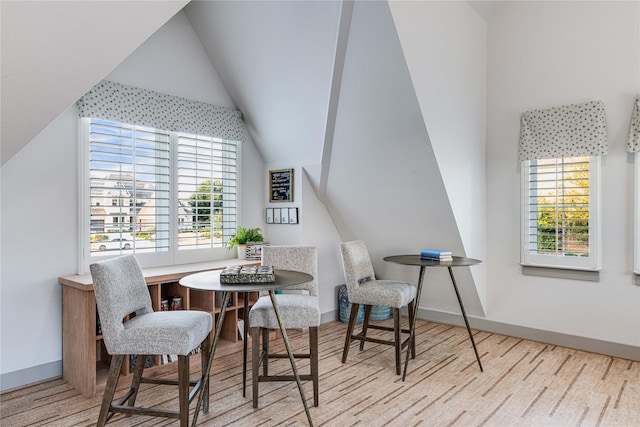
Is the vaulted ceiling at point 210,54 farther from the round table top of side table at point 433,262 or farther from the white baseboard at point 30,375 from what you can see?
the white baseboard at point 30,375

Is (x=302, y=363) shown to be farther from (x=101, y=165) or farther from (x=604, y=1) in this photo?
(x=604, y=1)

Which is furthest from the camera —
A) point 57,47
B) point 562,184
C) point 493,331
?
point 493,331

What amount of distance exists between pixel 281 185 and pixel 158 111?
1.37m

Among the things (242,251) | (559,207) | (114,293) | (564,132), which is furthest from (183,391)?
(564,132)

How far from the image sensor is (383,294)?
3.23 metres

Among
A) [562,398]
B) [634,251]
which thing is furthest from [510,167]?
[562,398]

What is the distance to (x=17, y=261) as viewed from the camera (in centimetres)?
285

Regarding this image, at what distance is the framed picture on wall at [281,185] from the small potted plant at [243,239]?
460 mm

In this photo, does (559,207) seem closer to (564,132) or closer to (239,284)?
(564,132)

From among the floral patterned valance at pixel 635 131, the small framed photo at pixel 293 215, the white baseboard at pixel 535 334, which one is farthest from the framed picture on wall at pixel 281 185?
the floral patterned valance at pixel 635 131

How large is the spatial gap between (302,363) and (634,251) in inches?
112

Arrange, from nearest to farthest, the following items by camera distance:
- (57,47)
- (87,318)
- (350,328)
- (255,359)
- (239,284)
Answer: (57,47)
(239,284)
(255,359)
(87,318)
(350,328)

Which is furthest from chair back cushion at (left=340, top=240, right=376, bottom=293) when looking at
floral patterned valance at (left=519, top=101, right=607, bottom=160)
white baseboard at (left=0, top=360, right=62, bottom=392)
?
white baseboard at (left=0, top=360, right=62, bottom=392)

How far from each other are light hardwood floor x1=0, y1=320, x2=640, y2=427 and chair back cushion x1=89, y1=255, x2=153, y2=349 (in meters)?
0.67
